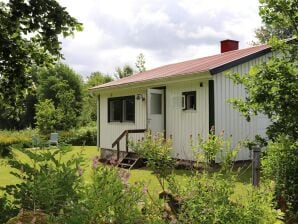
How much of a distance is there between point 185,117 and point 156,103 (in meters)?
1.66

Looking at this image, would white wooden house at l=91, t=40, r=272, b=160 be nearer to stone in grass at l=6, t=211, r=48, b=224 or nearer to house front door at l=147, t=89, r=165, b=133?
house front door at l=147, t=89, r=165, b=133

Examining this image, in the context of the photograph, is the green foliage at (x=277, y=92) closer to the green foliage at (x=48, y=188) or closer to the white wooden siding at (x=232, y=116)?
the green foliage at (x=48, y=188)

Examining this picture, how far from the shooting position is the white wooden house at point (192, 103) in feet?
40.2

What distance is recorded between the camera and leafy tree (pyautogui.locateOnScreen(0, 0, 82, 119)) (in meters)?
6.62

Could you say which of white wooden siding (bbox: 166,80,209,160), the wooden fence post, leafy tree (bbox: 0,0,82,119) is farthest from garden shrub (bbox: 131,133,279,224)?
white wooden siding (bbox: 166,80,209,160)

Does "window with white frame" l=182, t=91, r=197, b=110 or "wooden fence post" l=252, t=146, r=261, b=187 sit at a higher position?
"window with white frame" l=182, t=91, r=197, b=110

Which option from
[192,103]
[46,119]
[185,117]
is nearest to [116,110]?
[185,117]

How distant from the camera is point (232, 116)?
12625 millimetres

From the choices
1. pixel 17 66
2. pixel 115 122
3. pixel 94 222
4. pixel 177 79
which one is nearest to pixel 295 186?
pixel 94 222

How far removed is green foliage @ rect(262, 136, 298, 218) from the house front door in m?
9.18

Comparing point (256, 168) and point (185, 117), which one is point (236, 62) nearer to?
point (185, 117)

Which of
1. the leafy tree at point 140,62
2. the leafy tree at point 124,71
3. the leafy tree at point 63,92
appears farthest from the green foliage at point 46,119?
the leafy tree at point 124,71

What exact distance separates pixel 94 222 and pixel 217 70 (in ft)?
31.2

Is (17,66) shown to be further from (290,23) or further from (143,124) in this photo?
(143,124)
